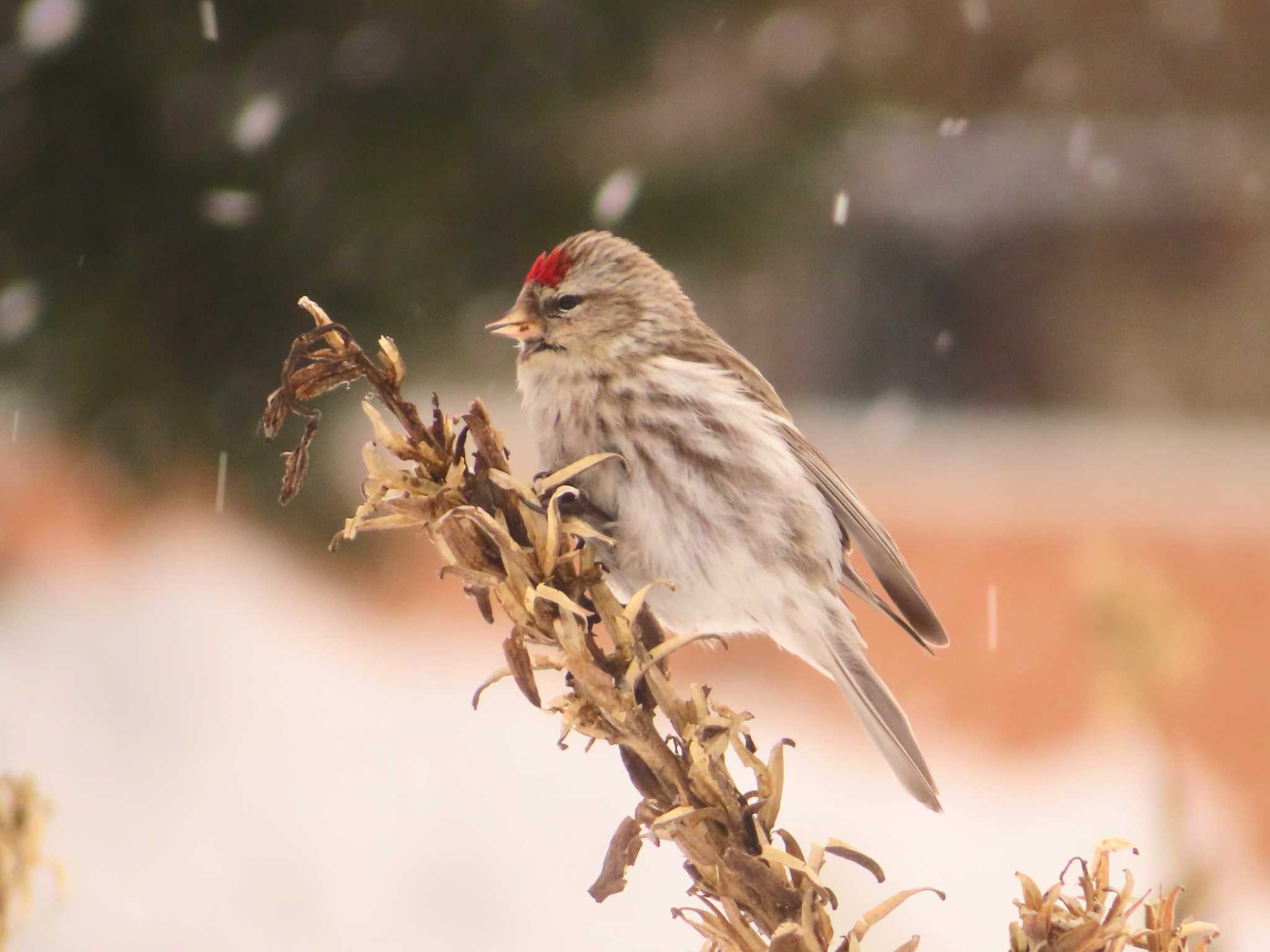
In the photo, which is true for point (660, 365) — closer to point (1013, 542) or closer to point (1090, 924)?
point (1090, 924)

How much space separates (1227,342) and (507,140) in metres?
1.47

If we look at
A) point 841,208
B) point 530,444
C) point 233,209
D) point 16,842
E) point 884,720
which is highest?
point 841,208

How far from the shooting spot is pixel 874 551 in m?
0.51

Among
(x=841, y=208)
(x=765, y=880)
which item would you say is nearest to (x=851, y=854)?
(x=765, y=880)

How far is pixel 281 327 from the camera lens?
2.64ft

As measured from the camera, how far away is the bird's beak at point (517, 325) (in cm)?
46

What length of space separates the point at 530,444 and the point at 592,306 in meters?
0.12

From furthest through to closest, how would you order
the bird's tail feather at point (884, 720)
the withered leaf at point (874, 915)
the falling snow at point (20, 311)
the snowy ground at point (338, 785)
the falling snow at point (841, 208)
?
the falling snow at point (841, 208) → the snowy ground at point (338, 785) → the falling snow at point (20, 311) → the bird's tail feather at point (884, 720) → the withered leaf at point (874, 915)

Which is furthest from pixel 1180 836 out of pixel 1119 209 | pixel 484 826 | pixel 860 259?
pixel 1119 209

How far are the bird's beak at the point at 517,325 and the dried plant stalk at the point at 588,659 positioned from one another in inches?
7.0

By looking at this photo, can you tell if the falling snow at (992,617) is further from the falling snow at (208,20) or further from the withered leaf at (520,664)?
the withered leaf at (520,664)

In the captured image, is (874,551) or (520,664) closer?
(520,664)

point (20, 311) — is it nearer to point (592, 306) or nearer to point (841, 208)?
point (592, 306)

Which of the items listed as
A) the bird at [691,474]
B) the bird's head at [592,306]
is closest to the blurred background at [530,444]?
the bird at [691,474]
